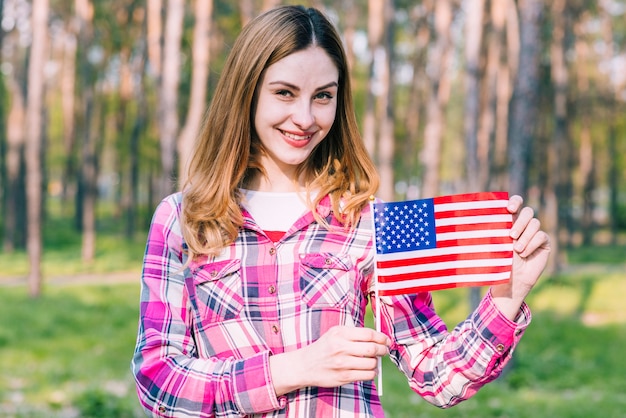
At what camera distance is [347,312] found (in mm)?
2236

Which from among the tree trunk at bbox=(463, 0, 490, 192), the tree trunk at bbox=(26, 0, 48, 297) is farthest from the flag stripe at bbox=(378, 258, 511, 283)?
the tree trunk at bbox=(26, 0, 48, 297)

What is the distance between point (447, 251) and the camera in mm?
2500

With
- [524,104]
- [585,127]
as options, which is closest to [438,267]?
[524,104]

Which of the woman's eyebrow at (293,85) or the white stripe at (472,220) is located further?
the white stripe at (472,220)

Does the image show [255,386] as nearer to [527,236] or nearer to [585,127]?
[527,236]

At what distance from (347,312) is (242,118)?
65 cm

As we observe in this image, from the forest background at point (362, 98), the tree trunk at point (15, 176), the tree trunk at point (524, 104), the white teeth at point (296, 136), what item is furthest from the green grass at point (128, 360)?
the tree trunk at point (15, 176)

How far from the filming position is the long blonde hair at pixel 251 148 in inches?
88.0

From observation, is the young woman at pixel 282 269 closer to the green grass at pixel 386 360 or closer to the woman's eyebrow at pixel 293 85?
the woman's eyebrow at pixel 293 85

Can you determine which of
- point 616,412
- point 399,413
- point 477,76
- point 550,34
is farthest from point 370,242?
point 550,34

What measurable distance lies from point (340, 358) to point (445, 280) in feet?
2.20

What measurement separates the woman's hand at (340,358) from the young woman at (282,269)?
0.13 meters

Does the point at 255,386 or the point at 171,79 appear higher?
the point at 171,79

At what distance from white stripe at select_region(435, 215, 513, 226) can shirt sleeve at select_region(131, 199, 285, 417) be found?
779mm
